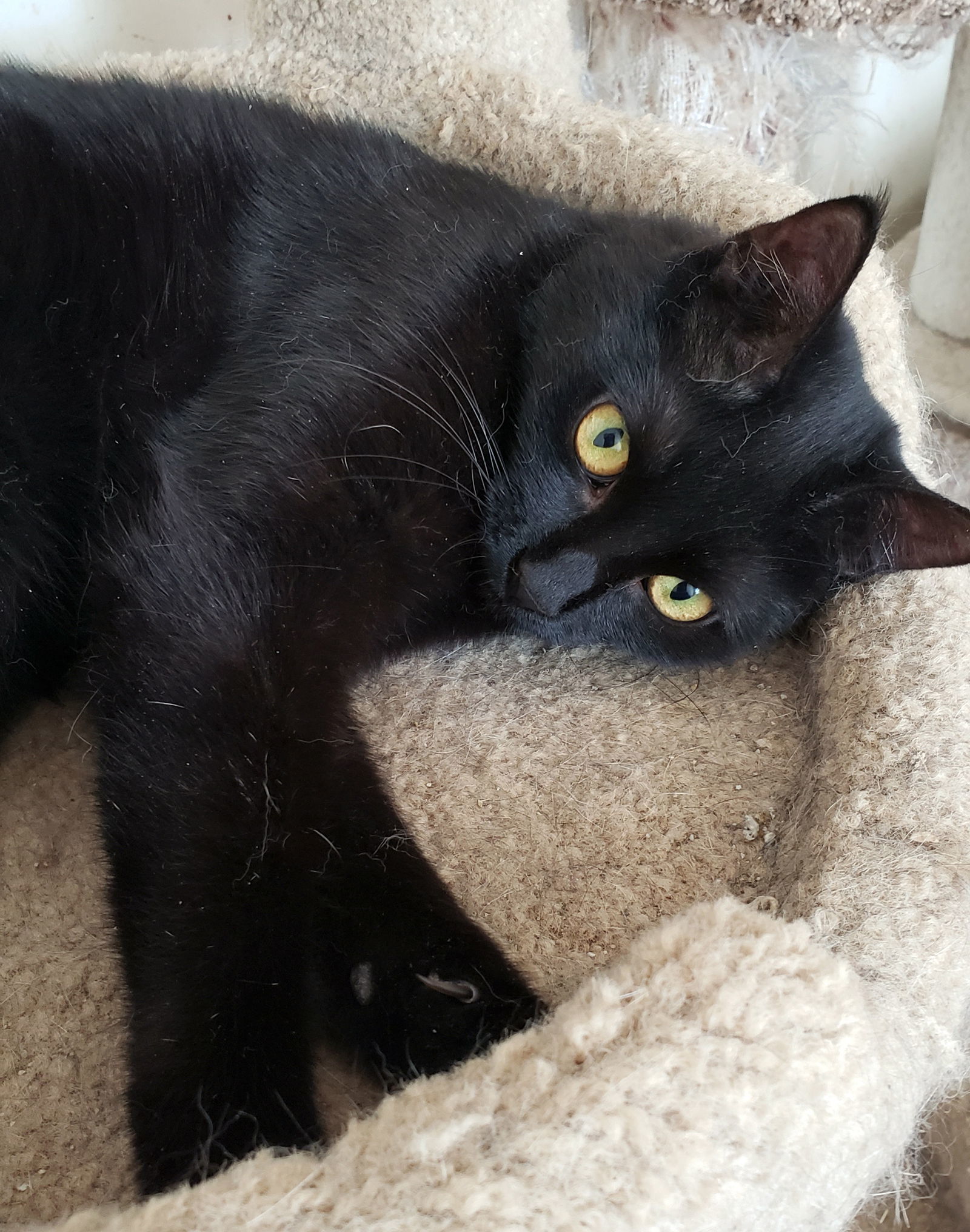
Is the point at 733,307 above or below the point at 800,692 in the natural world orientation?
above

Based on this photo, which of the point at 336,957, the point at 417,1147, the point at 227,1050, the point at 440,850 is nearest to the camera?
the point at 417,1147

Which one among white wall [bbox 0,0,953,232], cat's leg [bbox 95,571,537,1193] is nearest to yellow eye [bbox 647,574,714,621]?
cat's leg [bbox 95,571,537,1193]

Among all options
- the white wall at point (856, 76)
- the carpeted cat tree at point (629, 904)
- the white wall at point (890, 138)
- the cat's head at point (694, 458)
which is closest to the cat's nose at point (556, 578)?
the cat's head at point (694, 458)

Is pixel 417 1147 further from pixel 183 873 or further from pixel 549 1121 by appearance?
pixel 183 873

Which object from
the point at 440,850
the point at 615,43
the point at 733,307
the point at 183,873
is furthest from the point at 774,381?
the point at 615,43

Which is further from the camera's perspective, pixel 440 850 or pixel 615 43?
pixel 615 43

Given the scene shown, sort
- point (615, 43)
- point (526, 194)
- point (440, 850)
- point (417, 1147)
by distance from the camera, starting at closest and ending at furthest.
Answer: point (417, 1147), point (440, 850), point (526, 194), point (615, 43)

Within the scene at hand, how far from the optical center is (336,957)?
87 centimetres

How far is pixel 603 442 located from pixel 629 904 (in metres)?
0.42

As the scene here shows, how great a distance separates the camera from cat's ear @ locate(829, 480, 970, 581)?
936 millimetres

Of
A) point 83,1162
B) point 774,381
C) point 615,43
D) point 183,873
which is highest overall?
point 615,43

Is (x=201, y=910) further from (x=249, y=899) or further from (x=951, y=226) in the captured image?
(x=951, y=226)

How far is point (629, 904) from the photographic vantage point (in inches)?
37.1

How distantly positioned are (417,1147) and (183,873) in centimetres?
29
